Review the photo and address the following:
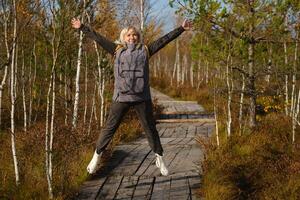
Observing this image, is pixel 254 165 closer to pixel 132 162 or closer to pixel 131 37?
pixel 132 162

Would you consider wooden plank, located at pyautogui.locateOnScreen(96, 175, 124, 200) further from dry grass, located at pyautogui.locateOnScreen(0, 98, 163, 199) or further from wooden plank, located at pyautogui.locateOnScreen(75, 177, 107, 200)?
dry grass, located at pyautogui.locateOnScreen(0, 98, 163, 199)

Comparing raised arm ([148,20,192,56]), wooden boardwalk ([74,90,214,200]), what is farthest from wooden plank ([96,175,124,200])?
raised arm ([148,20,192,56])

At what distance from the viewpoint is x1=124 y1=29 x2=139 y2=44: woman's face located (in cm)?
461

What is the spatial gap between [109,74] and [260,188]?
16.0 feet

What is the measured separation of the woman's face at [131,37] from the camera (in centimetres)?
461

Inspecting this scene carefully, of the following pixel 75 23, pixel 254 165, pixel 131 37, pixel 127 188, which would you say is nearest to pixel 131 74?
pixel 131 37

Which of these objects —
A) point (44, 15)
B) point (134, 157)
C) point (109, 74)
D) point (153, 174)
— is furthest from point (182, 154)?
point (109, 74)

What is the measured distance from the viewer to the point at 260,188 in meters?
5.50

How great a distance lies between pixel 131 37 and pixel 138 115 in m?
0.89

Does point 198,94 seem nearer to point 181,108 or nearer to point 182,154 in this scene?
point 181,108

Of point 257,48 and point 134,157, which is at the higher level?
point 257,48

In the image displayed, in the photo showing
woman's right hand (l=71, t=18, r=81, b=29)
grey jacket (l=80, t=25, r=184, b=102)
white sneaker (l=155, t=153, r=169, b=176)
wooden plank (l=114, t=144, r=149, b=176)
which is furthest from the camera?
wooden plank (l=114, t=144, r=149, b=176)

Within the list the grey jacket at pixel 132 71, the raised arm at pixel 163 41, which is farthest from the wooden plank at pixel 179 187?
the raised arm at pixel 163 41

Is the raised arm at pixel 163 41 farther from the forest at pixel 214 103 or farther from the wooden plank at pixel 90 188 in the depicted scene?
the wooden plank at pixel 90 188
